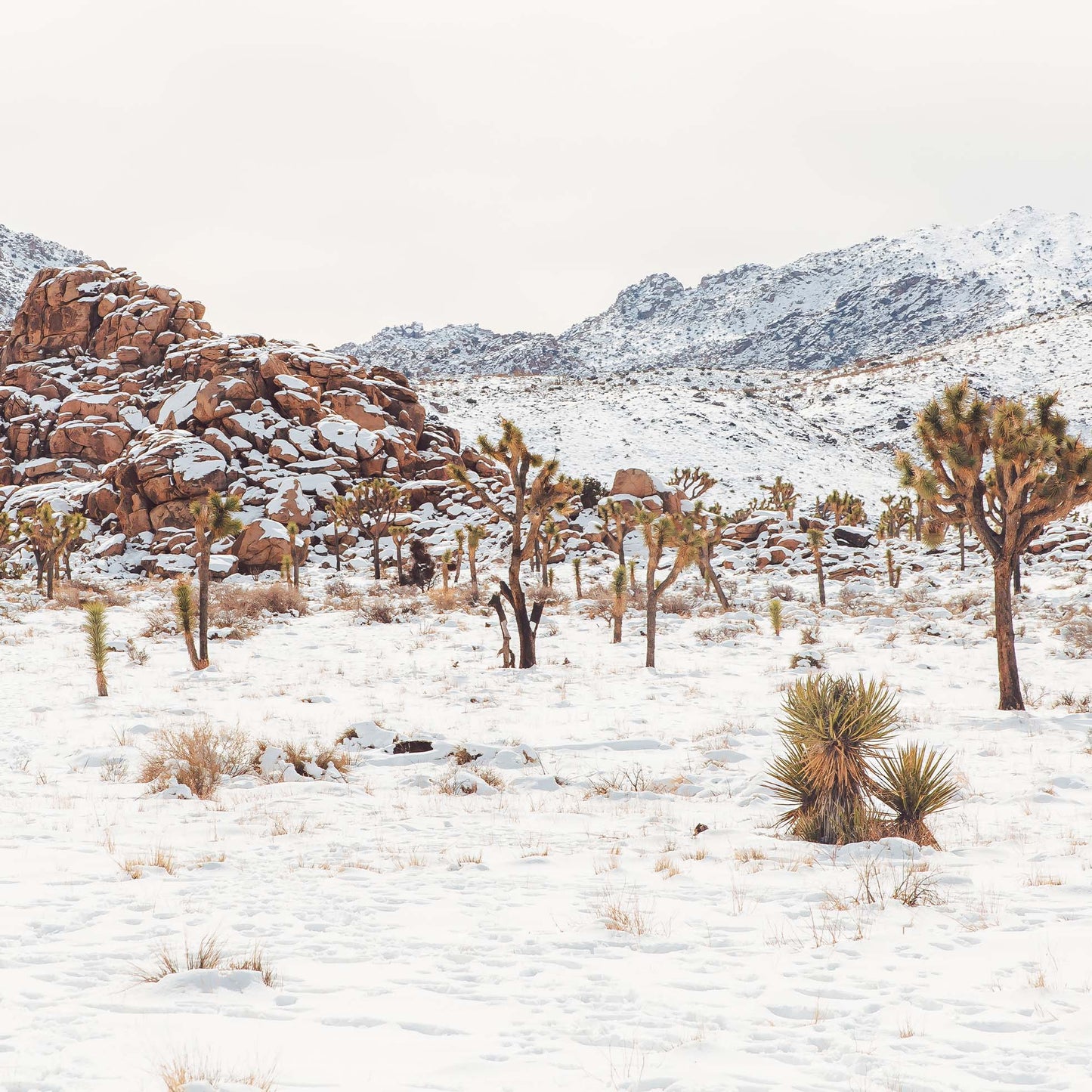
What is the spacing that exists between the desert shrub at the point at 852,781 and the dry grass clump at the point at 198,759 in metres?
5.86

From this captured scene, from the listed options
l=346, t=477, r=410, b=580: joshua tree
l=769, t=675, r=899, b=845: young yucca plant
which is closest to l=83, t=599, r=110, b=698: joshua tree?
l=769, t=675, r=899, b=845: young yucca plant

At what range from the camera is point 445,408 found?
262ft

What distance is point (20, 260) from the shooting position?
140000 mm

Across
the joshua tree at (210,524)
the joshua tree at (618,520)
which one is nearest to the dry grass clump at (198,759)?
the joshua tree at (210,524)

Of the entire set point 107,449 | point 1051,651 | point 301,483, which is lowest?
point 1051,651

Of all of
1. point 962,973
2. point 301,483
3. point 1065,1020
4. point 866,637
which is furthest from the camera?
point 301,483

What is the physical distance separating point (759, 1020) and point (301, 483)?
4719cm

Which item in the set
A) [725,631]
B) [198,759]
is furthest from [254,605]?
[198,759]

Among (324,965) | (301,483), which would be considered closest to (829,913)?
(324,965)

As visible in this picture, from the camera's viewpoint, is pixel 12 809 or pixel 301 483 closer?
pixel 12 809

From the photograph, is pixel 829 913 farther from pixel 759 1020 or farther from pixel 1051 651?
pixel 1051 651

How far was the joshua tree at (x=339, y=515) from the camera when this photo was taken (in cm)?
4200

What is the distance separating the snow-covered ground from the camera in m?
3.11

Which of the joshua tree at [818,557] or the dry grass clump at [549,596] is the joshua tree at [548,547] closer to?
the dry grass clump at [549,596]
